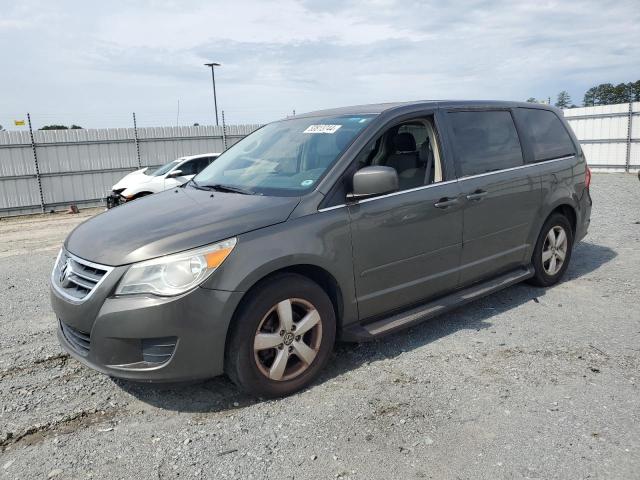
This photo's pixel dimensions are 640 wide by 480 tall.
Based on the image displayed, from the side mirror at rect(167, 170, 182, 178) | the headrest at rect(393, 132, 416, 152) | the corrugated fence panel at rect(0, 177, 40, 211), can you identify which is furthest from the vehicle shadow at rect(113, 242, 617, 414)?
the corrugated fence panel at rect(0, 177, 40, 211)

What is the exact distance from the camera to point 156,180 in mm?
12227

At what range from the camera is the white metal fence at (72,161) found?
1524cm

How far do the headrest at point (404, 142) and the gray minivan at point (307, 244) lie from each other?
18mm

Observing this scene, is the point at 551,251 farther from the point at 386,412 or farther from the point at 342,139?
the point at 386,412

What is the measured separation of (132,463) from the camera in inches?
103

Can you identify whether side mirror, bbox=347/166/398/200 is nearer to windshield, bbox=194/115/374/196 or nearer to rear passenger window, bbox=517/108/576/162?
windshield, bbox=194/115/374/196

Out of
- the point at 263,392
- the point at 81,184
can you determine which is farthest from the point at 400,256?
the point at 81,184

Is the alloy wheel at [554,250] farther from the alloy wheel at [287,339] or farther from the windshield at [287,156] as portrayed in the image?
the alloy wheel at [287,339]

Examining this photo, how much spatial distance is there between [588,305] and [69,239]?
4.39 meters

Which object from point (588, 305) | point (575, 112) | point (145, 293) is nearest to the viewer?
point (145, 293)

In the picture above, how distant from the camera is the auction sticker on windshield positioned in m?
3.84

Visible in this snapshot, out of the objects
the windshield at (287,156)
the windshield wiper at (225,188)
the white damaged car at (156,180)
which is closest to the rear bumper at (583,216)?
the windshield at (287,156)

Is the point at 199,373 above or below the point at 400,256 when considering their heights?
below

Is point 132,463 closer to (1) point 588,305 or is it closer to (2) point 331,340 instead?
(2) point 331,340
